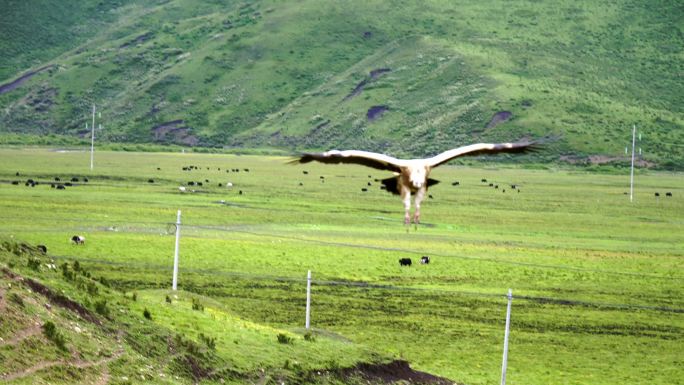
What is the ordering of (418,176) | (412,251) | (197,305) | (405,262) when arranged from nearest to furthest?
(418,176) < (197,305) < (405,262) < (412,251)

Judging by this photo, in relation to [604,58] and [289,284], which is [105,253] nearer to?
[289,284]

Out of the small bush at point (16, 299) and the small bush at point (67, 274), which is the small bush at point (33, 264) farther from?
A: the small bush at point (16, 299)

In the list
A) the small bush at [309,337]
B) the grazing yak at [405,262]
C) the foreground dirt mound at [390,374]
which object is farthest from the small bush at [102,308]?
the grazing yak at [405,262]

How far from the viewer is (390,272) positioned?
144 ft

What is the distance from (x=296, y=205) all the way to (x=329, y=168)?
211 feet

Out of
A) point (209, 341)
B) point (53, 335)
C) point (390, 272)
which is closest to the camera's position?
point (53, 335)

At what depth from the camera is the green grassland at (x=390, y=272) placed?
2862 centimetres

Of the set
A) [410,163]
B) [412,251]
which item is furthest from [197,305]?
[412,251]

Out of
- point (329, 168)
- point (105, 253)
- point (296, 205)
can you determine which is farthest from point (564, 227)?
point (329, 168)

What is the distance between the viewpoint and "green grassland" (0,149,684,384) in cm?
2862

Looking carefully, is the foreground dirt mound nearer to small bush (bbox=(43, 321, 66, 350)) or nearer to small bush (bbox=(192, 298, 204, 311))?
small bush (bbox=(192, 298, 204, 311))

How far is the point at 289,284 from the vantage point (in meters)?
39.6

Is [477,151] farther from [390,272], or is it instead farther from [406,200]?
[390,272]

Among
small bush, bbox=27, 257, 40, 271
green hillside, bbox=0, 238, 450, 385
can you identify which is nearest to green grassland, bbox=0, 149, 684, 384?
green hillside, bbox=0, 238, 450, 385
